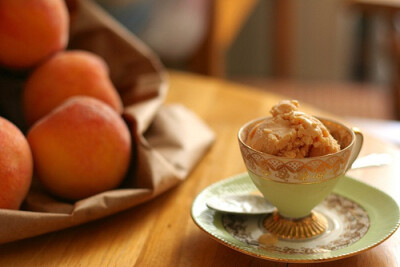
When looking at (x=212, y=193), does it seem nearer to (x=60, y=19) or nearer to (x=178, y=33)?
(x=60, y=19)

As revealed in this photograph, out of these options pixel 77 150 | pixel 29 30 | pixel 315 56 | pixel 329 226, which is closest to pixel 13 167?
pixel 77 150

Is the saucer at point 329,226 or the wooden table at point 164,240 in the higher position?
the saucer at point 329,226

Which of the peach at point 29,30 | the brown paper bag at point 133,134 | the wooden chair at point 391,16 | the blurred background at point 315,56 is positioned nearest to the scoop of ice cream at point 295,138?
the brown paper bag at point 133,134

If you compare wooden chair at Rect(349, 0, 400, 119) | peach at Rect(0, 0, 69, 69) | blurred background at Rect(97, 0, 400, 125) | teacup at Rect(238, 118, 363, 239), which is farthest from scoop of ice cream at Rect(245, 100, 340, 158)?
blurred background at Rect(97, 0, 400, 125)

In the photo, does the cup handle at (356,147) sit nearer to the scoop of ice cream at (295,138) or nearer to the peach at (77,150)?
the scoop of ice cream at (295,138)

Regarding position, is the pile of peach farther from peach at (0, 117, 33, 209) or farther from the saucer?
the saucer

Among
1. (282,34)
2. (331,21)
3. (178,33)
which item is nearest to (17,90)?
(178,33)
